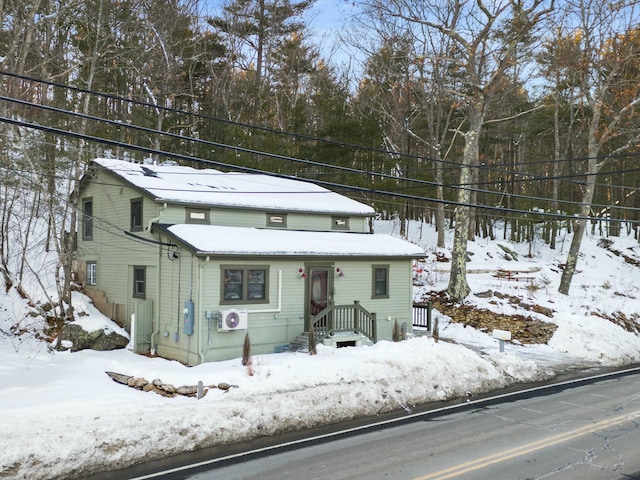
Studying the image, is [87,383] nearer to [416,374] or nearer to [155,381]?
[155,381]

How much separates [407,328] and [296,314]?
5.05 m

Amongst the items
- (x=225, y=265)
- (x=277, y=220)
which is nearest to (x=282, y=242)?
(x=225, y=265)

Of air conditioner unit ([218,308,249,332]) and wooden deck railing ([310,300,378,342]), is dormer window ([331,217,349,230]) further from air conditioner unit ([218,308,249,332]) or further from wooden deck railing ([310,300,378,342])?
air conditioner unit ([218,308,249,332])

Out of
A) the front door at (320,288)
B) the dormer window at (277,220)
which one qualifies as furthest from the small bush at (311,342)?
the dormer window at (277,220)

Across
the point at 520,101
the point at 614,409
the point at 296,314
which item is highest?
the point at 520,101

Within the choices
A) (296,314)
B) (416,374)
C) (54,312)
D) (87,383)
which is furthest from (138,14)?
(416,374)

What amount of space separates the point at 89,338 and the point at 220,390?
23.9 ft

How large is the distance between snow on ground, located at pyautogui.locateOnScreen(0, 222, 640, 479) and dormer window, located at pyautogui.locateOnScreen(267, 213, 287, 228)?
5.97m

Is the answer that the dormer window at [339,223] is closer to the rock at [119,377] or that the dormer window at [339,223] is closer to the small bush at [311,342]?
the small bush at [311,342]

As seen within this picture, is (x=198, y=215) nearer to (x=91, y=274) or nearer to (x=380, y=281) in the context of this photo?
(x=91, y=274)

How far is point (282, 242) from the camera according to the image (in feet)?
61.6

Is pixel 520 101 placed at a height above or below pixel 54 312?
above

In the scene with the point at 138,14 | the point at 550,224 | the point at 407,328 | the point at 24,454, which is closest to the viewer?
the point at 24,454

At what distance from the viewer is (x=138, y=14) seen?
99.2ft
